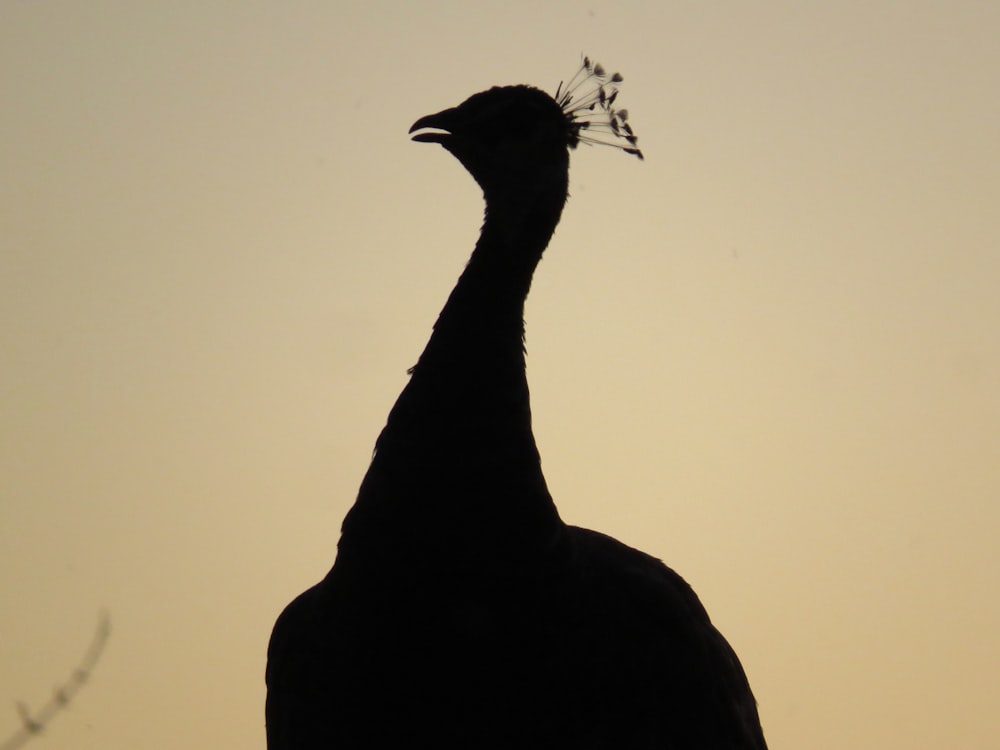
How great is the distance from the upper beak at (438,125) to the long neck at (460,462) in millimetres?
979

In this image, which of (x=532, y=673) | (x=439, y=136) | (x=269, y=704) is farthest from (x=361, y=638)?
(x=439, y=136)

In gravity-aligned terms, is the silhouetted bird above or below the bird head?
below

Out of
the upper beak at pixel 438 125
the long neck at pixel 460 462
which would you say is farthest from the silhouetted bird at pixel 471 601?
the upper beak at pixel 438 125

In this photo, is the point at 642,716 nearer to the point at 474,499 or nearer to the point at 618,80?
the point at 474,499

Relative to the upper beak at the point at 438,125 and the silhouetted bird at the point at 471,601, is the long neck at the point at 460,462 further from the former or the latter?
the upper beak at the point at 438,125

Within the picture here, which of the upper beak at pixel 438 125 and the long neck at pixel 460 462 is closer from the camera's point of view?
the long neck at pixel 460 462

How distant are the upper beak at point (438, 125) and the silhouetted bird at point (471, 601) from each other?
63 cm

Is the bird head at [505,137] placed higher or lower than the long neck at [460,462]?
higher

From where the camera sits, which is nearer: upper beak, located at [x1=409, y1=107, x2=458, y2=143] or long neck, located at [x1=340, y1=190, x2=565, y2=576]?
long neck, located at [x1=340, y1=190, x2=565, y2=576]

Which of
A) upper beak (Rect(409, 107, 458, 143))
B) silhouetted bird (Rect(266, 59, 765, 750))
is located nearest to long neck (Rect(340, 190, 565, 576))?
silhouetted bird (Rect(266, 59, 765, 750))

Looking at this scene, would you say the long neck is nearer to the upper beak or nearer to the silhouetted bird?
the silhouetted bird

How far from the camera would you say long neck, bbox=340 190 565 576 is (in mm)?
3490

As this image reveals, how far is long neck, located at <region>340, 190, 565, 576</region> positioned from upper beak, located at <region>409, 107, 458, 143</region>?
3.21 feet

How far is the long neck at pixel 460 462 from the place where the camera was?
137 inches
